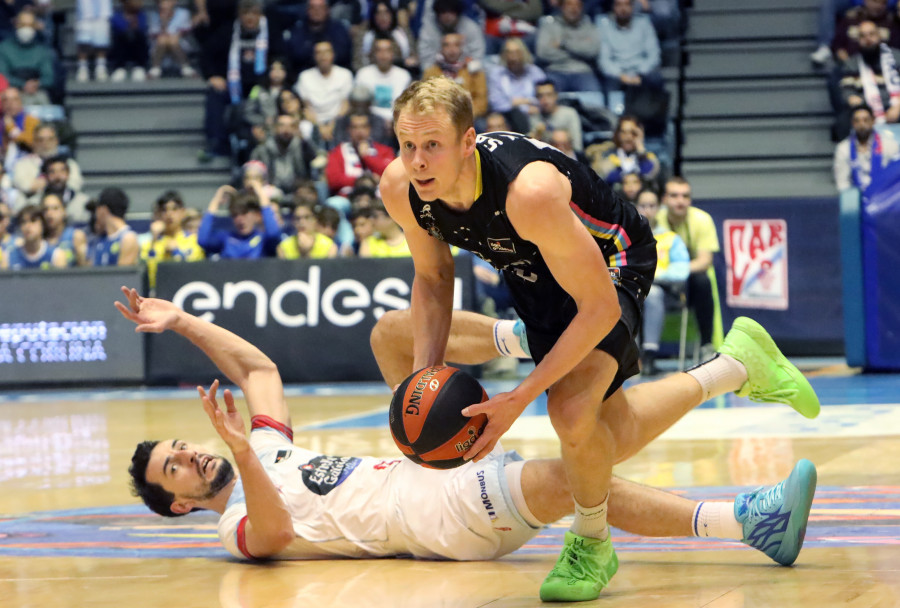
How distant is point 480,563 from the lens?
178 inches

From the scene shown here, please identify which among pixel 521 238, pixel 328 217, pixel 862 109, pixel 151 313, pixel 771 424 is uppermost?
pixel 862 109

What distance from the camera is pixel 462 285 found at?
11.0m

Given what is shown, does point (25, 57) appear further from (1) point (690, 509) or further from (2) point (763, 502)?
(2) point (763, 502)

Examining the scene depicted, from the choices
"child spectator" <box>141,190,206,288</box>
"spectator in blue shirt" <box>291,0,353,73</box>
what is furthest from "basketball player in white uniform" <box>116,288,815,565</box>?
"spectator in blue shirt" <box>291,0,353,73</box>

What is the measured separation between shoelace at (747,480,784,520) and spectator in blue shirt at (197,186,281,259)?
823 cm

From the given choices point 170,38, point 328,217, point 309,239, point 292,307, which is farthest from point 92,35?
point 292,307

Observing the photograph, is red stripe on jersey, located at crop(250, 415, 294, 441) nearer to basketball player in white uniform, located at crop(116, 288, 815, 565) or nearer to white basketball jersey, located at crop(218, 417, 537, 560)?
basketball player in white uniform, located at crop(116, 288, 815, 565)

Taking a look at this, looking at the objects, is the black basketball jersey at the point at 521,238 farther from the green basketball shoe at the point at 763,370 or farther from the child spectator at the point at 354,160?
the child spectator at the point at 354,160

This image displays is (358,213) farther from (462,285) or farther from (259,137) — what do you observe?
(259,137)

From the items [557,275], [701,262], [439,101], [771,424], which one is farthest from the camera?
[701,262]

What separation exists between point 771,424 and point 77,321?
6826 millimetres

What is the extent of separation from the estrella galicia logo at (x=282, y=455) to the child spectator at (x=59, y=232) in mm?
8319

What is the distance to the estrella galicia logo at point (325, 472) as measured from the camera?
4.69m

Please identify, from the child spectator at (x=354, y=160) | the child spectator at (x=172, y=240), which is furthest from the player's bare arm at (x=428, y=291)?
the child spectator at (x=354, y=160)
